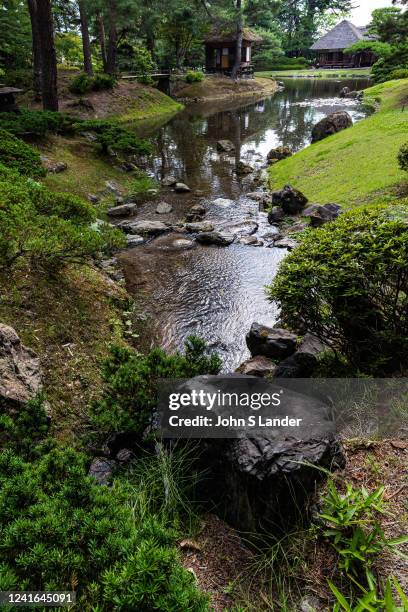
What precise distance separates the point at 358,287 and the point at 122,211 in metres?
9.55

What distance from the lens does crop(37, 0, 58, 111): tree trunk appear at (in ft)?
43.9

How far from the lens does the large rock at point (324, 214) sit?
9.96 meters

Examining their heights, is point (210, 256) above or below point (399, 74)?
below

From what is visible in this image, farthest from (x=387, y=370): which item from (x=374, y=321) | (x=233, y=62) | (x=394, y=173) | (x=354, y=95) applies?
(x=233, y=62)

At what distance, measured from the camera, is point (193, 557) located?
9.23 feet

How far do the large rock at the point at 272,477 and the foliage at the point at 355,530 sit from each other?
193mm

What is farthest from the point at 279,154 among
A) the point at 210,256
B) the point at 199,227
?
the point at 210,256

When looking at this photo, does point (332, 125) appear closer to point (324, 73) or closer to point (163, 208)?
point (163, 208)

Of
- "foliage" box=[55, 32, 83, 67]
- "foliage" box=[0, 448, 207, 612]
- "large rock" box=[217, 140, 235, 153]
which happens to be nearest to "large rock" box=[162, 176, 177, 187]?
"large rock" box=[217, 140, 235, 153]

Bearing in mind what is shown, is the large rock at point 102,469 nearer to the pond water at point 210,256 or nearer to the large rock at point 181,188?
the pond water at point 210,256

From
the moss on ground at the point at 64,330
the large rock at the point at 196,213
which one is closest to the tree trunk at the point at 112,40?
the large rock at the point at 196,213

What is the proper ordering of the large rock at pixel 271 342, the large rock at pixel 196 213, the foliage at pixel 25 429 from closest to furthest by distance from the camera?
the foliage at pixel 25 429, the large rock at pixel 271 342, the large rock at pixel 196 213

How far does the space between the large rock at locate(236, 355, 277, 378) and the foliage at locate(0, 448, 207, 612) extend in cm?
297

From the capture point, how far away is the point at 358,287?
3932 mm
